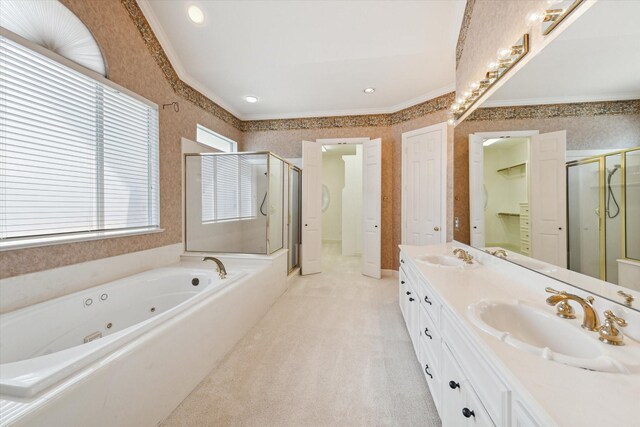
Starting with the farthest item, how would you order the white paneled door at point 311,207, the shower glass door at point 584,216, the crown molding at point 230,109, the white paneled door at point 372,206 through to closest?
1. the white paneled door at point 311,207
2. the white paneled door at point 372,206
3. the crown molding at point 230,109
4. the shower glass door at point 584,216

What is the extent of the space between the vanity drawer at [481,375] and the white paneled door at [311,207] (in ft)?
9.72

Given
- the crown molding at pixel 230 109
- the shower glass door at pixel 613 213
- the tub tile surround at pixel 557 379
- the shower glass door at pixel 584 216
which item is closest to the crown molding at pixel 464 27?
the crown molding at pixel 230 109

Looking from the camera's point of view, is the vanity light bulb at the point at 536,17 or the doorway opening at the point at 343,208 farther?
the doorway opening at the point at 343,208

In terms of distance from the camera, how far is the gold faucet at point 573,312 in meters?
0.82

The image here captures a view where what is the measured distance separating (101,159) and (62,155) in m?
0.28

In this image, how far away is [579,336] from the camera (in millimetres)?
816

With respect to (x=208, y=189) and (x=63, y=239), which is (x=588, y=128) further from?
(x=208, y=189)

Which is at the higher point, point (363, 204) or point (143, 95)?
point (143, 95)

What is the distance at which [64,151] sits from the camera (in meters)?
1.74

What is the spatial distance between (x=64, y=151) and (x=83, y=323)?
1214mm

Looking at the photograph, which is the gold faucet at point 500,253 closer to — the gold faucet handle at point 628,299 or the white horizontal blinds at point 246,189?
the gold faucet handle at point 628,299

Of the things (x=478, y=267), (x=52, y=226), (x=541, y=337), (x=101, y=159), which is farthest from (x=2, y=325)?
(x=478, y=267)

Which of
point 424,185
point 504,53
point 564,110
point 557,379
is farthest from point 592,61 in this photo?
point 424,185

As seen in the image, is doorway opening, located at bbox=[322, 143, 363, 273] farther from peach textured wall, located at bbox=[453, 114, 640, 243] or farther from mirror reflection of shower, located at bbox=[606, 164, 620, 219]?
mirror reflection of shower, located at bbox=[606, 164, 620, 219]
